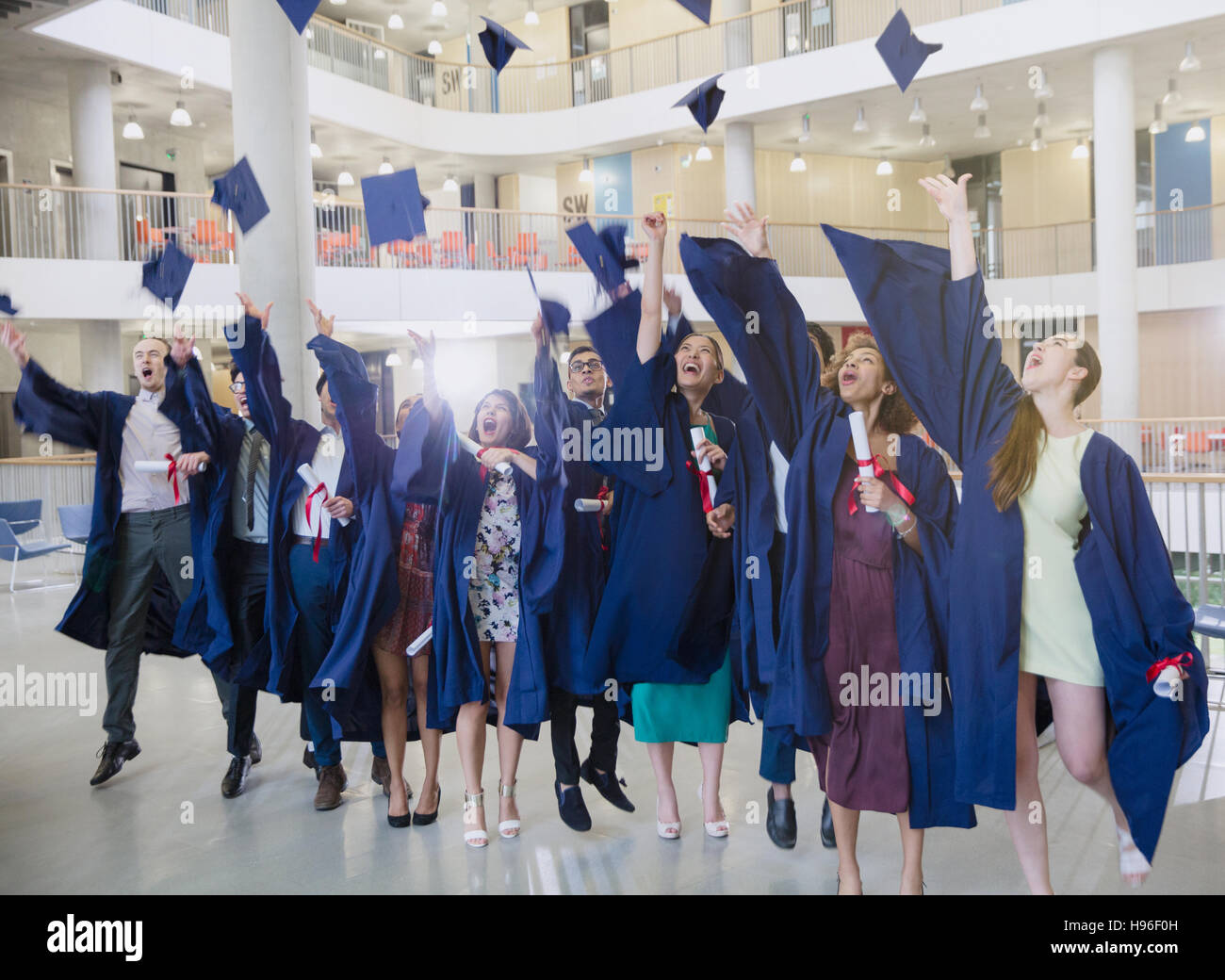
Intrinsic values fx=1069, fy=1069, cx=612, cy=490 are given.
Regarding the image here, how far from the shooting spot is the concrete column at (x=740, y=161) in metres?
16.7

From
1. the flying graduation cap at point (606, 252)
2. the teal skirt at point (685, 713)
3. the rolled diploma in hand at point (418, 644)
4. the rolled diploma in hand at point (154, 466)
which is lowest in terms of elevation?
the teal skirt at point (685, 713)

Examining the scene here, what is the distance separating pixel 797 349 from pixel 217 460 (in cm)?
264

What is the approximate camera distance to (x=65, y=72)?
15.2 metres

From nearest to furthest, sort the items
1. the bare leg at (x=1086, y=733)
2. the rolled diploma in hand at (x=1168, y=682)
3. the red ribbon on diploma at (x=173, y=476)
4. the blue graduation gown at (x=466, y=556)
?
the rolled diploma in hand at (x=1168, y=682), the bare leg at (x=1086, y=733), the blue graduation gown at (x=466, y=556), the red ribbon on diploma at (x=173, y=476)

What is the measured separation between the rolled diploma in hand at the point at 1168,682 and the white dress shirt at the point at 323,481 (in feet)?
10.1

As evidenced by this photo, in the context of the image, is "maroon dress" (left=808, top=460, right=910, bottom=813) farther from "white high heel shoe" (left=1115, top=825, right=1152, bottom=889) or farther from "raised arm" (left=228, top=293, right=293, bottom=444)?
"raised arm" (left=228, top=293, right=293, bottom=444)

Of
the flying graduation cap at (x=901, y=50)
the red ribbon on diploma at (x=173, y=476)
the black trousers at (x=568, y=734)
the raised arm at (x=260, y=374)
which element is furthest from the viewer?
the red ribbon on diploma at (x=173, y=476)

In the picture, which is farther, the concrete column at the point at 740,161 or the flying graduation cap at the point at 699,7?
the concrete column at the point at 740,161

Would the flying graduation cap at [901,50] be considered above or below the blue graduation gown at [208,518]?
above

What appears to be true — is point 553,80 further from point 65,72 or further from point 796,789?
point 796,789

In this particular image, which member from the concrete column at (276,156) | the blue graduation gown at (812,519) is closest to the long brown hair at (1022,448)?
the blue graduation gown at (812,519)

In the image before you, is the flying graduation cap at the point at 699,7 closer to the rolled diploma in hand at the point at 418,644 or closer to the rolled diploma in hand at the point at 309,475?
the rolled diploma in hand at the point at 309,475

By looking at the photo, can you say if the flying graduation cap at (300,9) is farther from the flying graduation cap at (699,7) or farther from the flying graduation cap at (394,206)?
the flying graduation cap at (699,7)
